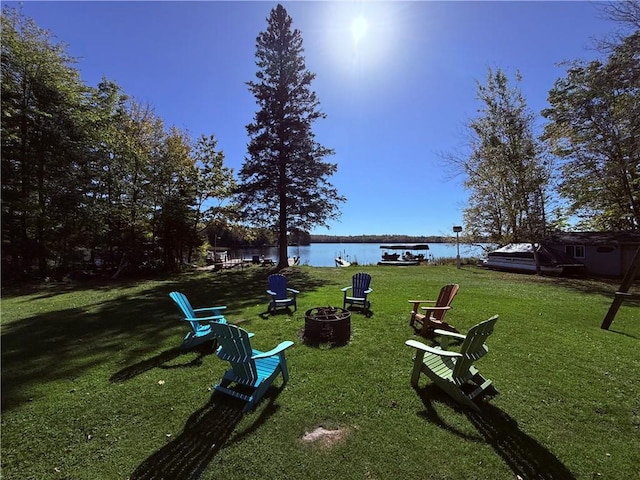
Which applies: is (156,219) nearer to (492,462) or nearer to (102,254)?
(102,254)

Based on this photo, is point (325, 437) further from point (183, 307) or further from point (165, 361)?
point (183, 307)

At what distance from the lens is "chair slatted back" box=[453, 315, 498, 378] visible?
3379 mm

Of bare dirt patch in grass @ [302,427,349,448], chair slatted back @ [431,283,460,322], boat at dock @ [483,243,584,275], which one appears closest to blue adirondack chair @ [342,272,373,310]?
chair slatted back @ [431,283,460,322]

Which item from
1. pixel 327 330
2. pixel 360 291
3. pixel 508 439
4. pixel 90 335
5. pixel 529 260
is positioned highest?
pixel 529 260

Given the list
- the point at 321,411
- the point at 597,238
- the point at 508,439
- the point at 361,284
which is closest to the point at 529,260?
the point at 597,238

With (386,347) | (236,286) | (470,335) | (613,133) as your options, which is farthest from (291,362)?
(613,133)

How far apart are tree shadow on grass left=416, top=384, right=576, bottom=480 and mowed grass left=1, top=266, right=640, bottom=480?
0.5 inches

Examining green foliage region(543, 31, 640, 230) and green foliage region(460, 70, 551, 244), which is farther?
green foliage region(460, 70, 551, 244)

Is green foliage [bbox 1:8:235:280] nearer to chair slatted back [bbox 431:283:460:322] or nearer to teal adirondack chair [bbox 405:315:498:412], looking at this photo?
chair slatted back [bbox 431:283:460:322]

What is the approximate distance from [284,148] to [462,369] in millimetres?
16362

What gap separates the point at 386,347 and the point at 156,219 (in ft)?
51.9

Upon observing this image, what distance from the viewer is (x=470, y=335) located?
3.35 meters

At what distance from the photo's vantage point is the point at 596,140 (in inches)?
592

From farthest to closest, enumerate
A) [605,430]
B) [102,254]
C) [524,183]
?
[524,183], [102,254], [605,430]
